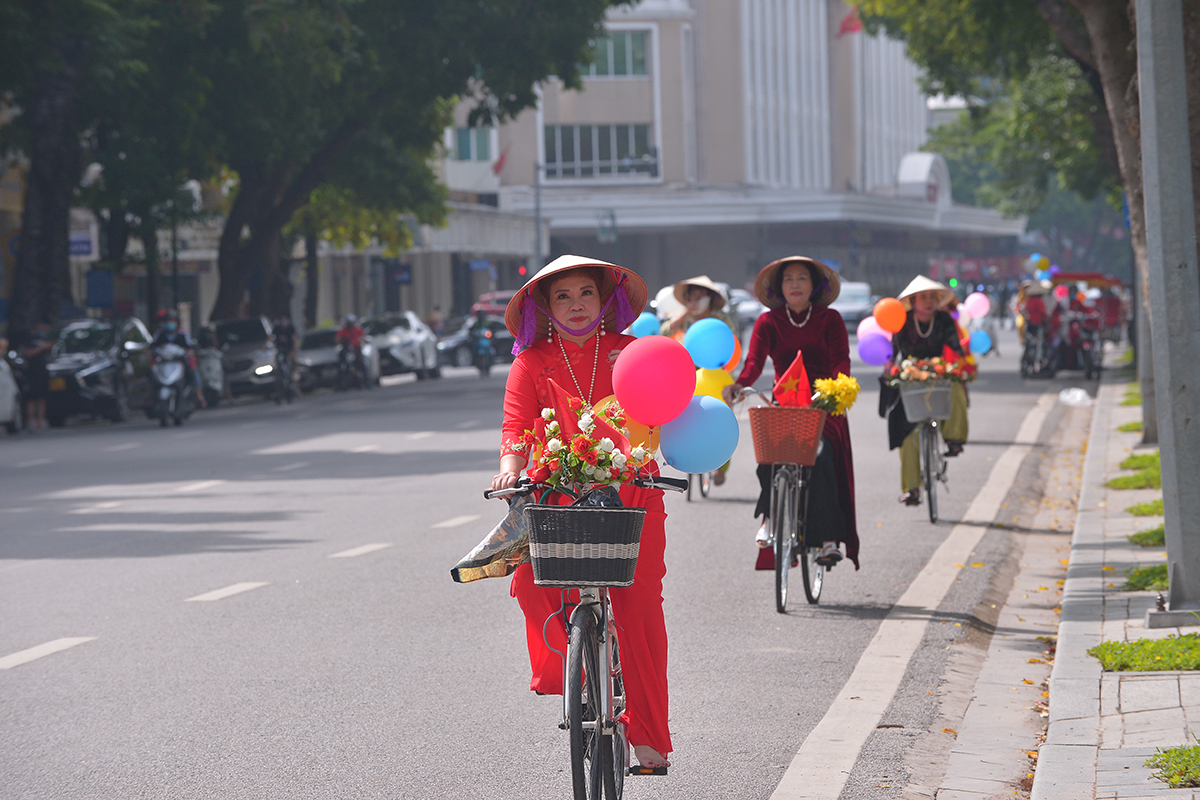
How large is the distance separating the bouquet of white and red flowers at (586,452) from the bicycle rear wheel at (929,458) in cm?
750

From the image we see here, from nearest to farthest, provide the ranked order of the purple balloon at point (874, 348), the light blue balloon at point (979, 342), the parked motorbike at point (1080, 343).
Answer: the purple balloon at point (874, 348)
the light blue balloon at point (979, 342)
the parked motorbike at point (1080, 343)

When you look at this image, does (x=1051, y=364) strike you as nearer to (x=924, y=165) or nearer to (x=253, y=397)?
(x=253, y=397)

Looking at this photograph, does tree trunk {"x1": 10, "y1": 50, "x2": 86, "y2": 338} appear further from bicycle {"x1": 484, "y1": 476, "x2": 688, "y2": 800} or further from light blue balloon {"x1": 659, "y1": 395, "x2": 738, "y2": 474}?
bicycle {"x1": 484, "y1": 476, "x2": 688, "y2": 800}

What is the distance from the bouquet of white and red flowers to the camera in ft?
15.1

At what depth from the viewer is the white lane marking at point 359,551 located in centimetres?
1102

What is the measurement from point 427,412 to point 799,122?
242 ft

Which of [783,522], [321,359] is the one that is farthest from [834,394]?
[321,359]

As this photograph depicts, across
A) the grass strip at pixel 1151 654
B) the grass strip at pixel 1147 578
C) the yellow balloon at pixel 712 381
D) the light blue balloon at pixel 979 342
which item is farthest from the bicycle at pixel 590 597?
the light blue balloon at pixel 979 342

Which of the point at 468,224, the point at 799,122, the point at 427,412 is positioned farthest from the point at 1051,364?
the point at 799,122

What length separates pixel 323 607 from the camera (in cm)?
902

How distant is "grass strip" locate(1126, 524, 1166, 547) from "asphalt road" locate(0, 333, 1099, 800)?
86cm

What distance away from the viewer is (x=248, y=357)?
3234 cm

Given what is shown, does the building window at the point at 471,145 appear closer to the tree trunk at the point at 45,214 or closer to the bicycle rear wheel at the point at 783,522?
the tree trunk at the point at 45,214

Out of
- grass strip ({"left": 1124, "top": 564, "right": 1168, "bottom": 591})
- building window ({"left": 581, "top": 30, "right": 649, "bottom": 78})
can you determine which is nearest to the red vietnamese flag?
grass strip ({"left": 1124, "top": 564, "right": 1168, "bottom": 591})
